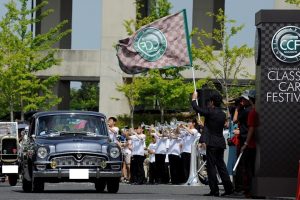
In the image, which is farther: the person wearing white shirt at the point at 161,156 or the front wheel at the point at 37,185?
the person wearing white shirt at the point at 161,156

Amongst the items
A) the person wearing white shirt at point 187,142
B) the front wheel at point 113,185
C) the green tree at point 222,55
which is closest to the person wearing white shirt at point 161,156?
the person wearing white shirt at point 187,142

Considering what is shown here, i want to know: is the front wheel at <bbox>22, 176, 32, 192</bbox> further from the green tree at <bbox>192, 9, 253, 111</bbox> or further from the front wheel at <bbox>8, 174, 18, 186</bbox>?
the green tree at <bbox>192, 9, 253, 111</bbox>

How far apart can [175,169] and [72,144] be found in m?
10.2

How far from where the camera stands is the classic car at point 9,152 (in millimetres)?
31406

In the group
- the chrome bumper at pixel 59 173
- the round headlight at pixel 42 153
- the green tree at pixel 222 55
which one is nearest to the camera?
the chrome bumper at pixel 59 173

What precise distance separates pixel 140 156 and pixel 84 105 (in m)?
95.1

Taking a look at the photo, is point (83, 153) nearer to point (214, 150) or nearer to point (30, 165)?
point (30, 165)

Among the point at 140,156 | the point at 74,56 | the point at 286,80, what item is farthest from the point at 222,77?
the point at 286,80

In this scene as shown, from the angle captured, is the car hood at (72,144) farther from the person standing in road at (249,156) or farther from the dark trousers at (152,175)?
the dark trousers at (152,175)

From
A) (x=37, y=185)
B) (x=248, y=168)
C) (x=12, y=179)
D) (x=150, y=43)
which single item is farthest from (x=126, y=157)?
(x=248, y=168)

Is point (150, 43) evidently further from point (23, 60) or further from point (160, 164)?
point (23, 60)

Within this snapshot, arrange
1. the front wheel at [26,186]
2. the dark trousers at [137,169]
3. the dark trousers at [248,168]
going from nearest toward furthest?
the dark trousers at [248,168] → the front wheel at [26,186] → the dark trousers at [137,169]

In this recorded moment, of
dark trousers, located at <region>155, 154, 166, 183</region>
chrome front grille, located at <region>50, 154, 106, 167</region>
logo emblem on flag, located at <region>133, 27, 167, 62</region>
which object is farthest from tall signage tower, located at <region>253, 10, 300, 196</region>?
dark trousers, located at <region>155, 154, 166, 183</region>

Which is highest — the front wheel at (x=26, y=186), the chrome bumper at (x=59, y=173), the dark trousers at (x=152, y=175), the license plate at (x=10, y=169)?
the chrome bumper at (x=59, y=173)
